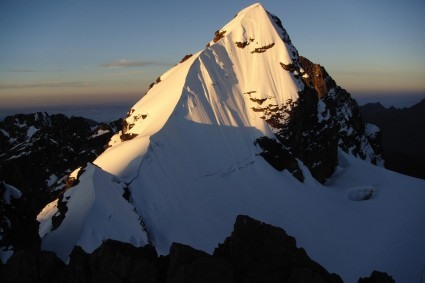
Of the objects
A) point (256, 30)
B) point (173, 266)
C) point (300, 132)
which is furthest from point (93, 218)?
point (256, 30)

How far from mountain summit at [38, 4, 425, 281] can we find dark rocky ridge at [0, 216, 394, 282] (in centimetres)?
869

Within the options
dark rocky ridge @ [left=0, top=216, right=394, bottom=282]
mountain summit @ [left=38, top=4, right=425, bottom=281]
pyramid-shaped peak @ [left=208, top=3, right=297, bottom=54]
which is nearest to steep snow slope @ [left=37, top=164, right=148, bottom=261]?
mountain summit @ [left=38, top=4, right=425, bottom=281]

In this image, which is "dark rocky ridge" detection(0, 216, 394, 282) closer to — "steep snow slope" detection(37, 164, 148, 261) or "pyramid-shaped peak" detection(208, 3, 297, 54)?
"steep snow slope" detection(37, 164, 148, 261)

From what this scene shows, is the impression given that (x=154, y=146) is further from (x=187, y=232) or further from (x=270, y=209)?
(x=270, y=209)

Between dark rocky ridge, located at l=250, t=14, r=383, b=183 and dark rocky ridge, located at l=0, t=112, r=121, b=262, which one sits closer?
dark rocky ridge, located at l=250, t=14, r=383, b=183

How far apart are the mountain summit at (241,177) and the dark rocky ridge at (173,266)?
8694 millimetres

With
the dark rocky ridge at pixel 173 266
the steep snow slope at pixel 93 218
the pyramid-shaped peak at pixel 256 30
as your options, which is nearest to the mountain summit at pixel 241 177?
the steep snow slope at pixel 93 218

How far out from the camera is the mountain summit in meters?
28.3

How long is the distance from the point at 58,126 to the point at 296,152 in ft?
291

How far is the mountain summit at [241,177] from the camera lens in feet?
92.8

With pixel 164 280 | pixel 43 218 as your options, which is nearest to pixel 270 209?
pixel 43 218

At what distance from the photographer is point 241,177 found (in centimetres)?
4216

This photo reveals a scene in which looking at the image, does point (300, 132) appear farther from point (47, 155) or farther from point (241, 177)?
point (47, 155)

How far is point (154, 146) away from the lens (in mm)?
37000
